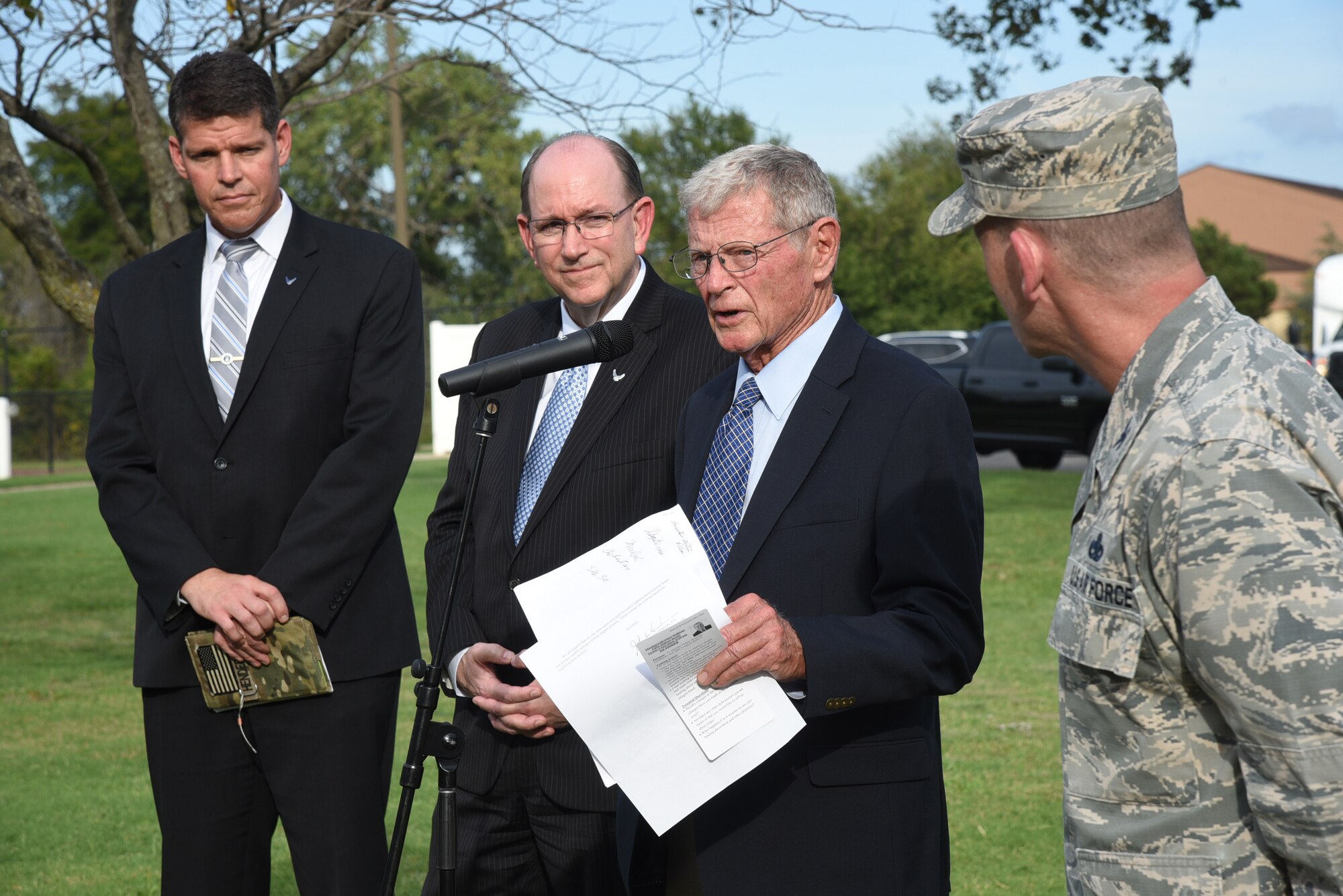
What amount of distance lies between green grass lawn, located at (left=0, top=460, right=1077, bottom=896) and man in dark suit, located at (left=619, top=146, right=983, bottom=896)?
2843 mm

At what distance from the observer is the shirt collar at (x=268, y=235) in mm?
3539

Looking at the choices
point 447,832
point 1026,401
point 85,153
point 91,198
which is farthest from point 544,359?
point 91,198

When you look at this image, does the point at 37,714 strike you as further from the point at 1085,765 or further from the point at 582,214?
the point at 1085,765

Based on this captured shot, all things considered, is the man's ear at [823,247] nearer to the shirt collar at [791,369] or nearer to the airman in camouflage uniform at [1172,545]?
the shirt collar at [791,369]

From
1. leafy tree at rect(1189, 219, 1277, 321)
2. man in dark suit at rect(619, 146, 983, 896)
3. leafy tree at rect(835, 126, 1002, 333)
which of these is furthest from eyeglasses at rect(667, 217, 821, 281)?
leafy tree at rect(1189, 219, 1277, 321)

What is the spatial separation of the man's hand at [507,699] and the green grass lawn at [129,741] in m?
2.43

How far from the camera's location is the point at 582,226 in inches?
133

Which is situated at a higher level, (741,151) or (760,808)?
(741,151)

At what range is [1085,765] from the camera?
1.71m

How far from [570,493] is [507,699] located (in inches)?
20.2

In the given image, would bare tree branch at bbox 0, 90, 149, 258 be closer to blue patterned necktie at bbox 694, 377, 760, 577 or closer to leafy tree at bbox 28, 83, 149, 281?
blue patterned necktie at bbox 694, 377, 760, 577

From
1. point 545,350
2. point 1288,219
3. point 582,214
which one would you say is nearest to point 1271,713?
point 545,350

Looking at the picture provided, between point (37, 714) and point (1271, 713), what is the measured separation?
8.09 m

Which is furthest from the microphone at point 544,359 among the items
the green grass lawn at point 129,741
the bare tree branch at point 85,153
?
the bare tree branch at point 85,153
